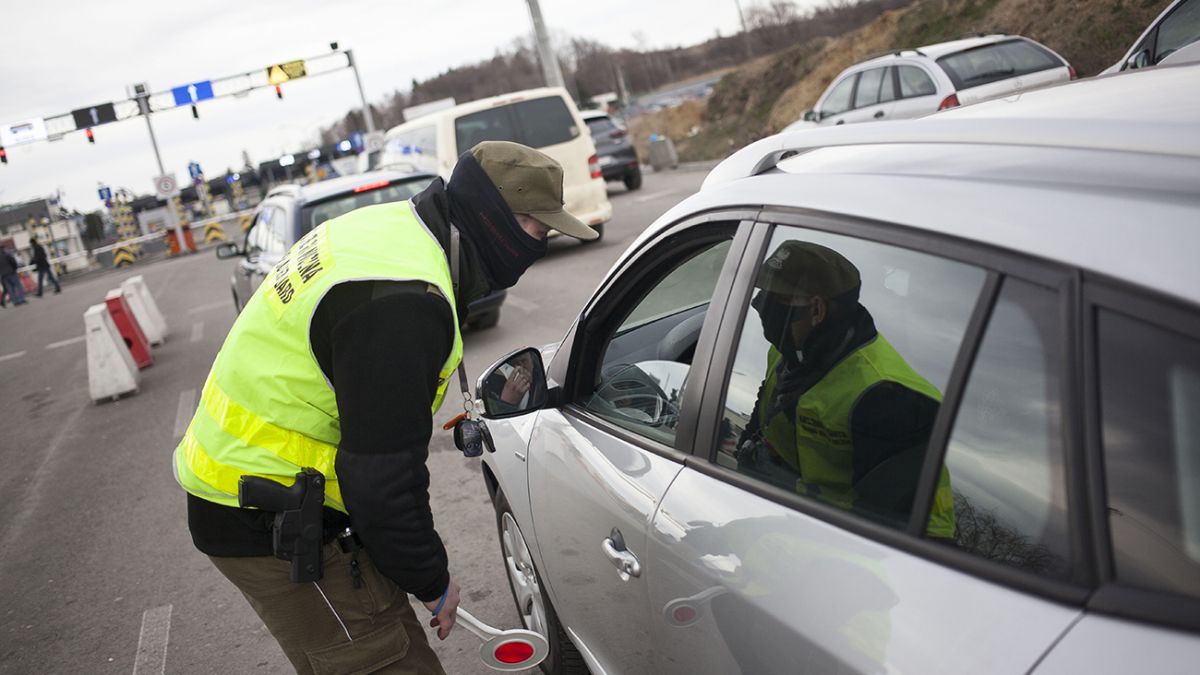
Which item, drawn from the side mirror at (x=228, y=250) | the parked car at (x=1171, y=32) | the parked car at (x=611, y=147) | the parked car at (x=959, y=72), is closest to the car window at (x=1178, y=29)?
the parked car at (x=1171, y=32)

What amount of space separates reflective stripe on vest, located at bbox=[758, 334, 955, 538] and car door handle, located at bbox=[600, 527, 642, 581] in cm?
46

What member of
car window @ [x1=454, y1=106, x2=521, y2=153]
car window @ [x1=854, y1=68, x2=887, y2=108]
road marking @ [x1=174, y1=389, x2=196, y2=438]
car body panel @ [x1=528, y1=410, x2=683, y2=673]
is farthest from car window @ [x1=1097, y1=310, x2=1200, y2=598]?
car window @ [x1=854, y1=68, x2=887, y2=108]

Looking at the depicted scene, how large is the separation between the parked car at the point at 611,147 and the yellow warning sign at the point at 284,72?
2413cm

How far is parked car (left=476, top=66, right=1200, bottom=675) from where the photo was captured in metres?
1.21

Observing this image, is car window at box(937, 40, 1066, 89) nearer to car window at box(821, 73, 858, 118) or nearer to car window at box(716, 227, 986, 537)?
car window at box(821, 73, 858, 118)

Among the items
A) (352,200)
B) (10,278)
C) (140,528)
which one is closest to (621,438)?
(140,528)

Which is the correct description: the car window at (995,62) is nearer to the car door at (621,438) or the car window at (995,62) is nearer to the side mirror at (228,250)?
the side mirror at (228,250)

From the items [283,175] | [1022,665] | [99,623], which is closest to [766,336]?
[1022,665]

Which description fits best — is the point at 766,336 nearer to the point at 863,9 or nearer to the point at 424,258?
the point at 424,258

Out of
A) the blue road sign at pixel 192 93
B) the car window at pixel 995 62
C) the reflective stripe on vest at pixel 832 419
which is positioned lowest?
the reflective stripe on vest at pixel 832 419

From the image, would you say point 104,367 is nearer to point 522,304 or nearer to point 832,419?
point 522,304

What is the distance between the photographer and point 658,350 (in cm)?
282

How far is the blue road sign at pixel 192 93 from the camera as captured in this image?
1559 inches

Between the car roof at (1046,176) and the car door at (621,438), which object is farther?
the car door at (621,438)
